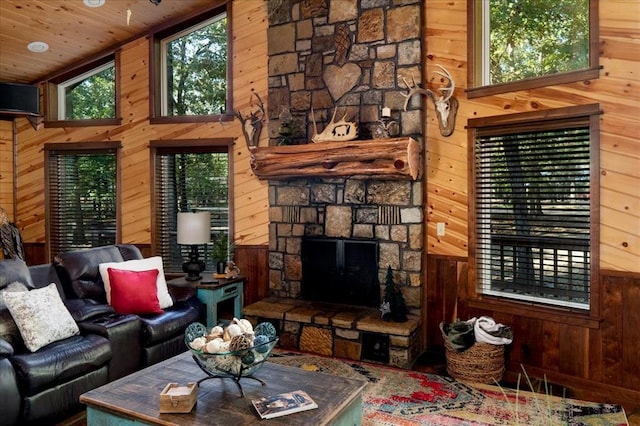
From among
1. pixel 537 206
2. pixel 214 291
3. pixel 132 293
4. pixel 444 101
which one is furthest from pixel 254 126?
pixel 537 206

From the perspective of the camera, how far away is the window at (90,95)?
19.0ft

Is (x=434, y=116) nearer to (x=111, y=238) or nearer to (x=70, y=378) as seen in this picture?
(x=70, y=378)

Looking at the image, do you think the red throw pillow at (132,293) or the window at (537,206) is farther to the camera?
the red throw pillow at (132,293)

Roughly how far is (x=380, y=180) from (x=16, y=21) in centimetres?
402

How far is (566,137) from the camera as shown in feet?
11.9

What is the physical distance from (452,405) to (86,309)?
9.29ft

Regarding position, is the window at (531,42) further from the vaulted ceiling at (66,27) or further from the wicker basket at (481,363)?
the vaulted ceiling at (66,27)

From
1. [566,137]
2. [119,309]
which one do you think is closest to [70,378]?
[119,309]

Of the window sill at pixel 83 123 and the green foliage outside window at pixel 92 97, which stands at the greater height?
the green foliage outside window at pixel 92 97

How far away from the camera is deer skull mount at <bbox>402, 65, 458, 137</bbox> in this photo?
413cm

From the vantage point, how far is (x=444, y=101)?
4.13 metres

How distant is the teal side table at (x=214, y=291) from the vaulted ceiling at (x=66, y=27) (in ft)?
8.65

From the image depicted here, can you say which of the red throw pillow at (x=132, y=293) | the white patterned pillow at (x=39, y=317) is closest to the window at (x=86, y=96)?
the red throw pillow at (x=132, y=293)

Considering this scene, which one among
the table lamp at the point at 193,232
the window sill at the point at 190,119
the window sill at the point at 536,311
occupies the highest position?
the window sill at the point at 190,119
